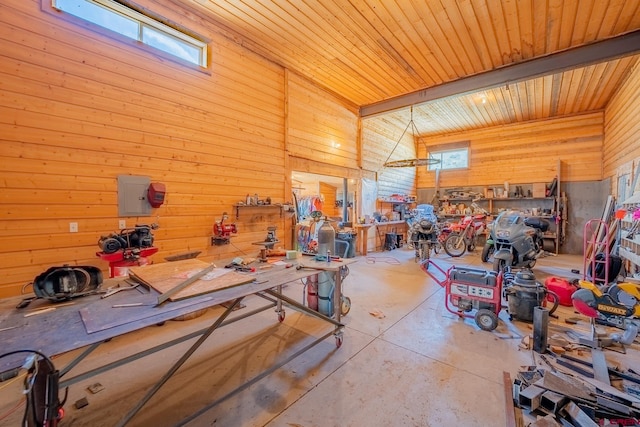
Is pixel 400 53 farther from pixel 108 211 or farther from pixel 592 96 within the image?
pixel 592 96

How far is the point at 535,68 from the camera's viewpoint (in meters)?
4.79

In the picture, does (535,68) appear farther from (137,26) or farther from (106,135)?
(106,135)

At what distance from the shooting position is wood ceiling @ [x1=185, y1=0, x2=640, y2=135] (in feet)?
11.9

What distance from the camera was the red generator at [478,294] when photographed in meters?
3.04

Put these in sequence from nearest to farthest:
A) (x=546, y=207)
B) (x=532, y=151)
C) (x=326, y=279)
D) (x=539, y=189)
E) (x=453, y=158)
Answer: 1. (x=326, y=279)
2. (x=539, y=189)
3. (x=546, y=207)
4. (x=532, y=151)
5. (x=453, y=158)

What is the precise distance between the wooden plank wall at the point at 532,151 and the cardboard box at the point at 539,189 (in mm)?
208

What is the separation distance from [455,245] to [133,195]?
7.28 m

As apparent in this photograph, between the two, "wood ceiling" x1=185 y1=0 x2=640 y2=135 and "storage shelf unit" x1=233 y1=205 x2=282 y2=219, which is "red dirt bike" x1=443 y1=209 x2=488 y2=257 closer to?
"wood ceiling" x1=185 y1=0 x2=640 y2=135

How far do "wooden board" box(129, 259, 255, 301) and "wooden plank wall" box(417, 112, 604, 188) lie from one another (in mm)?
9721

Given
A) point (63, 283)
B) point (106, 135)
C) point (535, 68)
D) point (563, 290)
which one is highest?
point (535, 68)

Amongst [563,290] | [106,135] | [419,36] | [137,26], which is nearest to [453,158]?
[419,36]

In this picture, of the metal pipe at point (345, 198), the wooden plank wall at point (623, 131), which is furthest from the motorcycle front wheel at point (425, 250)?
the wooden plank wall at point (623, 131)

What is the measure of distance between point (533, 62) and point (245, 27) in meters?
5.09

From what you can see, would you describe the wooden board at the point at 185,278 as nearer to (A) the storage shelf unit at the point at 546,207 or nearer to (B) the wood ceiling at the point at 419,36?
(B) the wood ceiling at the point at 419,36
